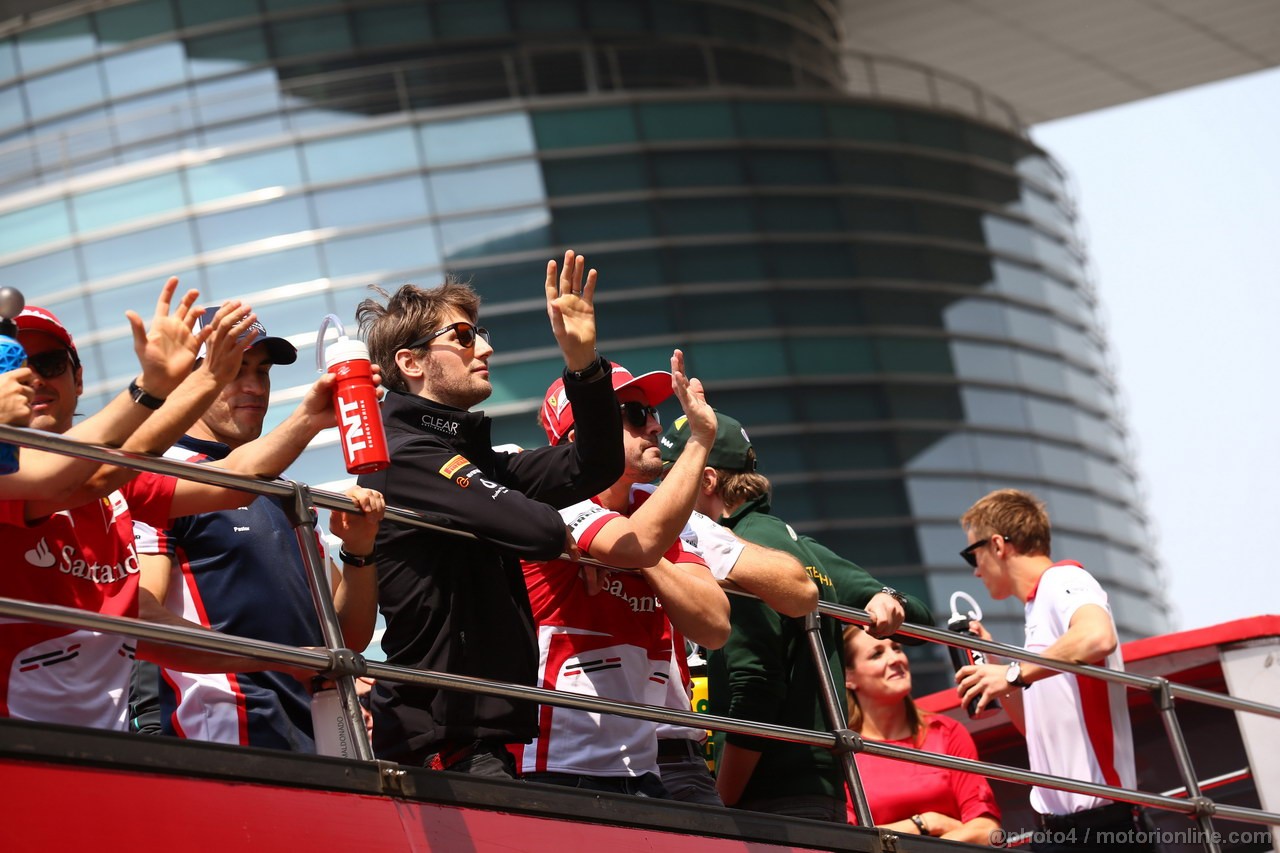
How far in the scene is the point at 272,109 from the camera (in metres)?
38.2

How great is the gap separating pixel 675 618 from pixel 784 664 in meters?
0.79

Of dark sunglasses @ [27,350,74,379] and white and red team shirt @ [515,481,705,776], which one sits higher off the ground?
dark sunglasses @ [27,350,74,379]

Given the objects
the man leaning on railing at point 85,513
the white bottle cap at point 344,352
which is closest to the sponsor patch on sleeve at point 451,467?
the white bottle cap at point 344,352

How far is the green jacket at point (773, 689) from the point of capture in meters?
5.01

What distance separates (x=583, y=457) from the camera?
4.52 metres

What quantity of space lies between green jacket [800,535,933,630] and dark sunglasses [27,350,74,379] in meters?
2.47

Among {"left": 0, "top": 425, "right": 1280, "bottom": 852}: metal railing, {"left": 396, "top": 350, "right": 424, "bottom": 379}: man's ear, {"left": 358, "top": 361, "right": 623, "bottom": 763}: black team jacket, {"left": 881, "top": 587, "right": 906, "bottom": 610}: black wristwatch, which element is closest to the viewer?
{"left": 0, "top": 425, "right": 1280, "bottom": 852}: metal railing

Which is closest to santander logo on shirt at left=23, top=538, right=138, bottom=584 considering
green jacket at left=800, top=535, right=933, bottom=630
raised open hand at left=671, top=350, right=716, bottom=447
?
raised open hand at left=671, top=350, right=716, bottom=447

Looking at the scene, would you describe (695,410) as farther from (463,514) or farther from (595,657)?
(463,514)

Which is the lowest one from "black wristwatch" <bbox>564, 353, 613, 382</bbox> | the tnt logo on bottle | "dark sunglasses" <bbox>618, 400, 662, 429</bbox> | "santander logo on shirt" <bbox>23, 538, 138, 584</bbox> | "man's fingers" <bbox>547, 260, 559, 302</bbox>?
"santander logo on shirt" <bbox>23, 538, 138, 584</bbox>

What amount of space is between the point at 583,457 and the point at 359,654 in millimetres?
1067

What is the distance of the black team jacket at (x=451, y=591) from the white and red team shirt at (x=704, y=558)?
733 millimetres

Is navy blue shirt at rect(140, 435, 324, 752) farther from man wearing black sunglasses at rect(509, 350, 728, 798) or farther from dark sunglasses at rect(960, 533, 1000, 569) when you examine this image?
dark sunglasses at rect(960, 533, 1000, 569)

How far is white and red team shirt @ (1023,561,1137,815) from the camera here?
5.80 m
